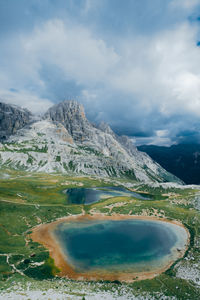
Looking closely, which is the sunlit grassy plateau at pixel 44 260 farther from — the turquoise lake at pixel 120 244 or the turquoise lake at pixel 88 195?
the turquoise lake at pixel 88 195

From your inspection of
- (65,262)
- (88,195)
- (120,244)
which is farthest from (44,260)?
(88,195)

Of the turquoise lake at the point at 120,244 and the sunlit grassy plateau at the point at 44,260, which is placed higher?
the sunlit grassy plateau at the point at 44,260

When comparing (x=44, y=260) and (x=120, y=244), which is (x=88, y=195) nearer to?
(x=120, y=244)

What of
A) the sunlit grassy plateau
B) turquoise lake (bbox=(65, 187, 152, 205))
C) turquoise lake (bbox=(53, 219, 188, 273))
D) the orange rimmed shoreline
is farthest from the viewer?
turquoise lake (bbox=(65, 187, 152, 205))

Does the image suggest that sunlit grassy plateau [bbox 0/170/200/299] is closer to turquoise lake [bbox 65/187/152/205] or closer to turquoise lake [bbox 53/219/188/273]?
turquoise lake [bbox 53/219/188/273]

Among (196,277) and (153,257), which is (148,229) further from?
(196,277)

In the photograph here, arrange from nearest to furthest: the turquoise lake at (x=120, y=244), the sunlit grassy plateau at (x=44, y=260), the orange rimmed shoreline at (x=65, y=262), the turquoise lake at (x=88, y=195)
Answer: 1. the sunlit grassy plateau at (x=44, y=260)
2. the orange rimmed shoreline at (x=65, y=262)
3. the turquoise lake at (x=120, y=244)
4. the turquoise lake at (x=88, y=195)

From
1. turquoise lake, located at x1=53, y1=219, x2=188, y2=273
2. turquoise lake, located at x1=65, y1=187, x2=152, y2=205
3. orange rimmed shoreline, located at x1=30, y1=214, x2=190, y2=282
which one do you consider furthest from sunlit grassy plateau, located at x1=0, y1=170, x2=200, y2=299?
turquoise lake, located at x1=65, y1=187, x2=152, y2=205

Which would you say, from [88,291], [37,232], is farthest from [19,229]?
[88,291]

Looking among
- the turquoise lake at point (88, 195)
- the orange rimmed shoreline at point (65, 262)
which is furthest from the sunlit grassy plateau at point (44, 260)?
the turquoise lake at point (88, 195)
